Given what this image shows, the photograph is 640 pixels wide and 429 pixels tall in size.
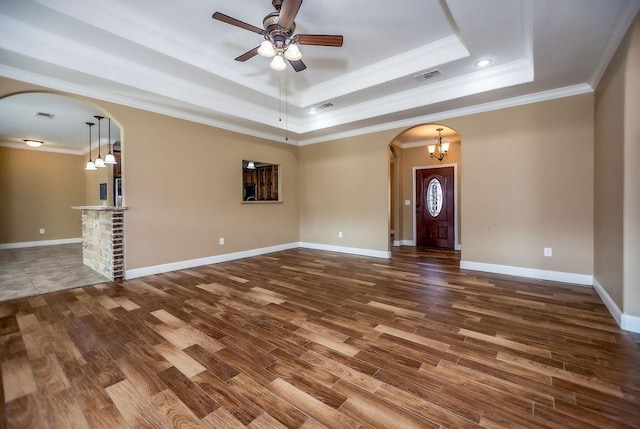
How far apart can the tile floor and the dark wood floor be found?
44 centimetres

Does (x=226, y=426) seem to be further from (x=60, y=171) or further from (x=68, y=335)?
(x=60, y=171)

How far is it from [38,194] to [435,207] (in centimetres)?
1096

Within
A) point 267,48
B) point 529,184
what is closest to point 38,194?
point 267,48

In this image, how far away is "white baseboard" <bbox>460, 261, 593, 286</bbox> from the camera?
374 cm

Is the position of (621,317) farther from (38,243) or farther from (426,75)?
(38,243)

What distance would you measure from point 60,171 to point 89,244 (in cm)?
514

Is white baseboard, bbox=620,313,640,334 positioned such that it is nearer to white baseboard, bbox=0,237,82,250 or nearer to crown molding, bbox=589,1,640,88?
crown molding, bbox=589,1,640,88

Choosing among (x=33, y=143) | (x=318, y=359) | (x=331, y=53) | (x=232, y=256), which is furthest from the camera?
(x=33, y=143)

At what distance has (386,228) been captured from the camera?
5.55 m

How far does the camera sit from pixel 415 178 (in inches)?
290

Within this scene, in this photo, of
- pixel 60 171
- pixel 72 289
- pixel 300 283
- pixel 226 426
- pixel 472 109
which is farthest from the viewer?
pixel 60 171

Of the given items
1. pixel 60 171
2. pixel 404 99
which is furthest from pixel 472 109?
pixel 60 171

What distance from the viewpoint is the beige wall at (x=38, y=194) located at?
7154 mm

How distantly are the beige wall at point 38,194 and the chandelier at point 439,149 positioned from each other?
34.1 feet
